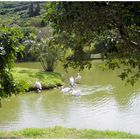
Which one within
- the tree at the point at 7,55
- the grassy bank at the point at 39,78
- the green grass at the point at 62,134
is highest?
the tree at the point at 7,55

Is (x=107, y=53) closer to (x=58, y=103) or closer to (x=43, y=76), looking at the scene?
(x=58, y=103)

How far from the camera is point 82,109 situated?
41.5ft

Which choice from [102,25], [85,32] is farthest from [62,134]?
[102,25]

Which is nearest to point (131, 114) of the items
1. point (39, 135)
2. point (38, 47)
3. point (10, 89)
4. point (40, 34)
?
point (39, 135)

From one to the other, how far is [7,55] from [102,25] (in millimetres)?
1770

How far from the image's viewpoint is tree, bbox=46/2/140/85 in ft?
14.5

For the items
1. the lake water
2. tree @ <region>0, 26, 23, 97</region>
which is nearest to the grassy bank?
the lake water

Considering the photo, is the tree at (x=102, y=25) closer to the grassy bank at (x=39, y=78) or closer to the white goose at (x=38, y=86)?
the white goose at (x=38, y=86)

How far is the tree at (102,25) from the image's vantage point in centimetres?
441

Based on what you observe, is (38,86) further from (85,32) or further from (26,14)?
(26,14)

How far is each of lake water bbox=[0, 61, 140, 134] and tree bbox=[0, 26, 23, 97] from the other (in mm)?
4303

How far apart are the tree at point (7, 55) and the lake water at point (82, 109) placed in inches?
169

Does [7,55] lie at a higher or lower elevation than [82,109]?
higher

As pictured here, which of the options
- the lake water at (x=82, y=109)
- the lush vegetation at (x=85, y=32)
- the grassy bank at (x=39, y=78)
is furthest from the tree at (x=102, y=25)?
the grassy bank at (x=39, y=78)
